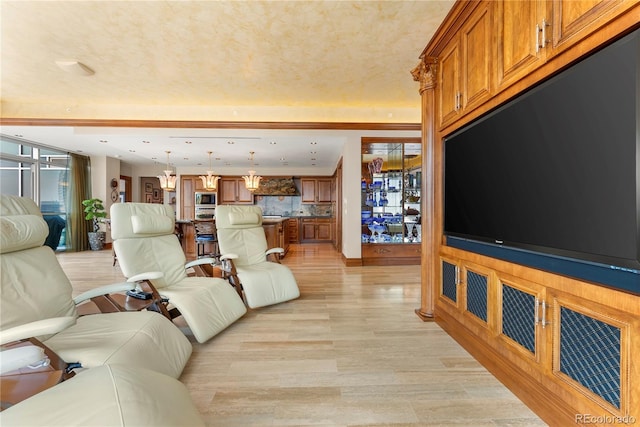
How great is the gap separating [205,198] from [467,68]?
8.88 m

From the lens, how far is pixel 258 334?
7.85 ft

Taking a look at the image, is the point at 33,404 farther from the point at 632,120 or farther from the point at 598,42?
the point at 598,42

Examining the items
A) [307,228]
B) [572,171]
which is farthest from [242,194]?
[572,171]

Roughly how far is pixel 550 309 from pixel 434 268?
1.28 meters

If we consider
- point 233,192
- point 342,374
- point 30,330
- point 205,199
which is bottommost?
point 342,374

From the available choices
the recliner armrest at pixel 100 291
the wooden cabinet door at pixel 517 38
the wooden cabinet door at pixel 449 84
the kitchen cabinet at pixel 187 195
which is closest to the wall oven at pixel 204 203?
the kitchen cabinet at pixel 187 195

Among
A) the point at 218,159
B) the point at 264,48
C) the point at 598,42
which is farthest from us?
the point at 218,159

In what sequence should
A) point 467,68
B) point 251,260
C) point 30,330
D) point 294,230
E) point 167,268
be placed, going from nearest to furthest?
point 30,330, point 467,68, point 167,268, point 251,260, point 294,230

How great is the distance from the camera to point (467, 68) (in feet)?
6.87

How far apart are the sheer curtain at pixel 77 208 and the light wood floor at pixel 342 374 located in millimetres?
7050

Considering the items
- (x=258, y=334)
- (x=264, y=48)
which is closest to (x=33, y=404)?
(x=258, y=334)

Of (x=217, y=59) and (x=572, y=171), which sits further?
(x=217, y=59)

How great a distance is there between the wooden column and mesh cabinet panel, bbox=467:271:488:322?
54 cm

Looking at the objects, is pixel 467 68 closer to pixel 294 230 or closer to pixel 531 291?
pixel 531 291
